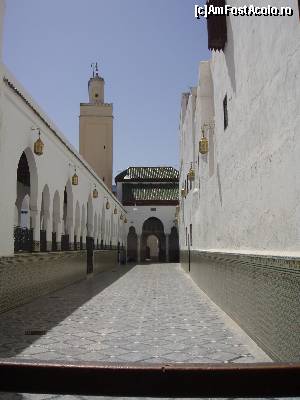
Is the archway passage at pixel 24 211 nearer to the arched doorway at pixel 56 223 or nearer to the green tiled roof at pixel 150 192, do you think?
the arched doorway at pixel 56 223

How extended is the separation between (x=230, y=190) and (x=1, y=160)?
4.24 m

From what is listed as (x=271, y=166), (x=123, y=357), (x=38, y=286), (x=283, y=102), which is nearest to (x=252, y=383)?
(x=123, y=357)

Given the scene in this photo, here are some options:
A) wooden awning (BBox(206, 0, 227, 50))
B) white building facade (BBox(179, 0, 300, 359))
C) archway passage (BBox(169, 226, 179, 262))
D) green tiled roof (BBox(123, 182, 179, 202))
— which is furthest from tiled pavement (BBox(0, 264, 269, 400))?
green tiled roof (BBox(123, 182, 179, 202))

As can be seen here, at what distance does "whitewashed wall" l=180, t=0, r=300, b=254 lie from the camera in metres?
4.42

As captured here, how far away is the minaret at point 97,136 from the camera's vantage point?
32.4 meters

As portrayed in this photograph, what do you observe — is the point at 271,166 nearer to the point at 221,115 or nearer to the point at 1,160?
the point at 221,115

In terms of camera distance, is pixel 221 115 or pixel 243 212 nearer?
pixel 243 212

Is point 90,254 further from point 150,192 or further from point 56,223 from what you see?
point 150,192

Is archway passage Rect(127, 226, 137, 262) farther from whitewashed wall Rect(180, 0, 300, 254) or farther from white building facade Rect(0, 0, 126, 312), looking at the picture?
whitewashed wall Rect(180, 0, 300, 254)

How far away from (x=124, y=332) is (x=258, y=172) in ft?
9.54

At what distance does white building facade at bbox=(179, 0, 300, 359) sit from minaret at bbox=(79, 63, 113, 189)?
75.9 ft

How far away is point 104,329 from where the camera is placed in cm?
614

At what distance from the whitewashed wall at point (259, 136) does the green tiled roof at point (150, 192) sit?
84.4 ft

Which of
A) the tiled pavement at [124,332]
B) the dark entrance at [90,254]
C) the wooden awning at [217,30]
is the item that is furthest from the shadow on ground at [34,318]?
the dark entrance at [90,254]
